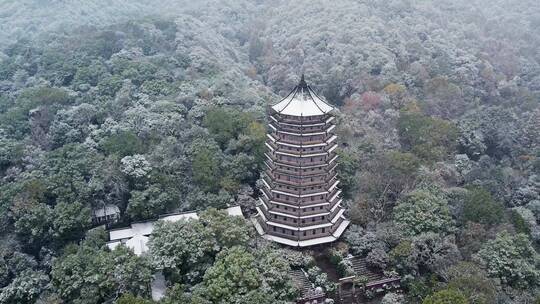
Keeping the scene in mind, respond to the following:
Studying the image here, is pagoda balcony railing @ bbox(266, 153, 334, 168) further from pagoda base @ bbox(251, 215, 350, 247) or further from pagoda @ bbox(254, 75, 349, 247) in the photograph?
pagoda base @ bbox(251, 215, 350, 247)

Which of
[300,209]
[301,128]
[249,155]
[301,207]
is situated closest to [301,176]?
Answer: [301,207]

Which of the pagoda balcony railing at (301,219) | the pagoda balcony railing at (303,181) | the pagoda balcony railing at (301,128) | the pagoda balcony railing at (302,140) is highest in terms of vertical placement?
the pagoda balcony railing at (301,128)

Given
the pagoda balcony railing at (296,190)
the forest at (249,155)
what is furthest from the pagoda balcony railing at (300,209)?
the forest at (249,155)

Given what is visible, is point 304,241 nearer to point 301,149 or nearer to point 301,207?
point 301,207

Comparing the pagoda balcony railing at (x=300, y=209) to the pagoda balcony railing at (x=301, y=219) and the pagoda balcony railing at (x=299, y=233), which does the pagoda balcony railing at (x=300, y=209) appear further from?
the pagoda balcony railing at (x=299, y=233)

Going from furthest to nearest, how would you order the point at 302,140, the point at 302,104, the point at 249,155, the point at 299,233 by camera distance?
the point at 249,155 < the point at 299,233 < the point at 302,140 < the point at 302,104

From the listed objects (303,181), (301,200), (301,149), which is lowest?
(301,200)

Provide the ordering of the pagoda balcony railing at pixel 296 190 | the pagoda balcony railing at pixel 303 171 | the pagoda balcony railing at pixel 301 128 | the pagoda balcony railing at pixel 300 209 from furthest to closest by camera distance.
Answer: the pagoda balcony railing at pixel 300 209 → the pagoda balcony railing at pixel 296 190 → the pagoda balcony railing at pixel 303 171 → the pagoda balcony railing at pixel 301 128

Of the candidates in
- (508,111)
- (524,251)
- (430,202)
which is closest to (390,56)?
(508,111)
